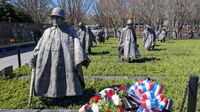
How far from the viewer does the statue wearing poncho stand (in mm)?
7137


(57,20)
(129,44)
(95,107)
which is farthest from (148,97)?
(129,44)

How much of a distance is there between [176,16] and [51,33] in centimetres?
4185

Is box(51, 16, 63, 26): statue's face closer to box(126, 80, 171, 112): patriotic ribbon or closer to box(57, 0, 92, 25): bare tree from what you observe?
box(126, 80, 171, 112): patriotic ribbon

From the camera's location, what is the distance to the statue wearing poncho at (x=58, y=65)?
23.4 ft

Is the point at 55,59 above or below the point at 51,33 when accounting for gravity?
below

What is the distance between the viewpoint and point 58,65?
7199 millimetres

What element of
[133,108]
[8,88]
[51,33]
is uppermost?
[51,33]

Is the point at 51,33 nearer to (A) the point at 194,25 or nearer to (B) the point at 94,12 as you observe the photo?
(B) the point at 94,12

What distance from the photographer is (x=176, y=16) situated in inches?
1871

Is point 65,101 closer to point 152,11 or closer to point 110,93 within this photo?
point 110,93

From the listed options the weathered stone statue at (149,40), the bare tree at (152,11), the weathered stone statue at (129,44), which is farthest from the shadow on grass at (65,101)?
the bare tree at (152,11)

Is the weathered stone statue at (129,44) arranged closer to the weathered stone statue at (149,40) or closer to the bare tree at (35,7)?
the weathered stone statue at (149,40)

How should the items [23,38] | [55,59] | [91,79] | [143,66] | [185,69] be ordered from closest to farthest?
[55,59]
[91,79]
[185,69]
[143,66]
[23,38]

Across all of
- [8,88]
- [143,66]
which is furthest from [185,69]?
[8,88]
